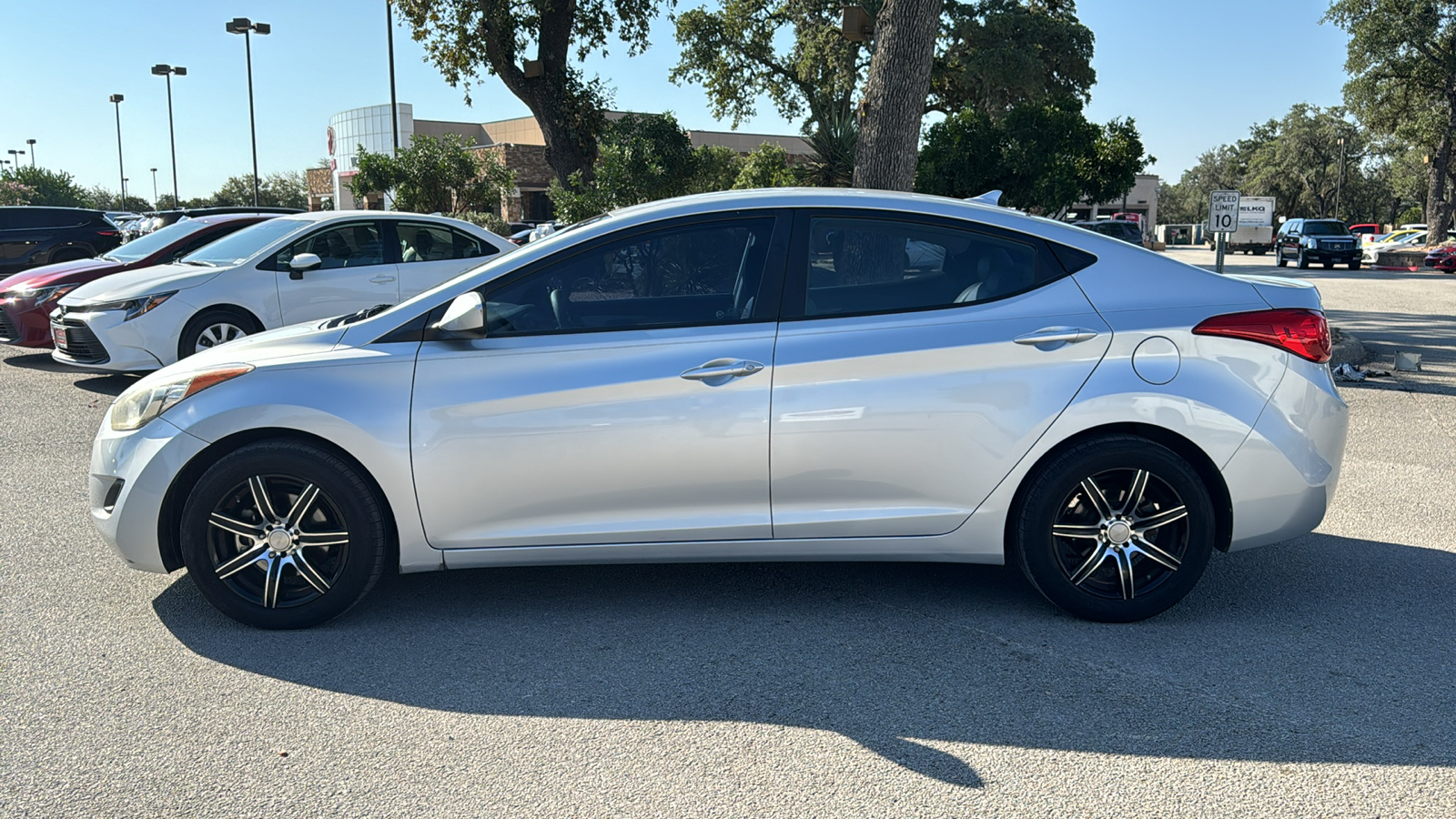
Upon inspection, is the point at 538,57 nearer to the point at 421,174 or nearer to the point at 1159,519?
the point at 421,174

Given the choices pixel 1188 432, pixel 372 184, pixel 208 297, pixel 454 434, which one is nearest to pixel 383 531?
pixel 454 434

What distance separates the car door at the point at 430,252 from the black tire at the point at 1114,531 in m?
7.34

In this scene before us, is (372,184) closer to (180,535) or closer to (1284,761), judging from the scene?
(180,535)

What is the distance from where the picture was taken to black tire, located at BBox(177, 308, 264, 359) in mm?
9531

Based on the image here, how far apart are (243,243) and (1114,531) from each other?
889 cm

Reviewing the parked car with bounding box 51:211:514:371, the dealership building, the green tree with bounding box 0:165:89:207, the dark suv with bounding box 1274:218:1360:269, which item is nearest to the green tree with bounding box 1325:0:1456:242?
the dark suv with bounding box 1274:218:1360:269

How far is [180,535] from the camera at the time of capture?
417cm

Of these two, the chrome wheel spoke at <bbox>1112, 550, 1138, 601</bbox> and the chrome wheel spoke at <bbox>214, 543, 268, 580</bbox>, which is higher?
the chrome wheel spoke at <bbox>214, 543, 268, 580</bbox>

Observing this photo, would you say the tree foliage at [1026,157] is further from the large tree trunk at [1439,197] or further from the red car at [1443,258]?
the large tree trunk at [1439,197]

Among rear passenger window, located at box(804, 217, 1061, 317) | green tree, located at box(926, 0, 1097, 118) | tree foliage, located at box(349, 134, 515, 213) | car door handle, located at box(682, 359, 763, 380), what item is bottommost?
car door handle, located at box(682, 359, 763, 380)

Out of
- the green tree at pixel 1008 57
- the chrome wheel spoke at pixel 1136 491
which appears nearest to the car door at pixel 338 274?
the chrome wheel spoke at pixel 1136 491

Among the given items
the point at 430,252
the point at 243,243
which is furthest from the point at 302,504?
the point at 243,243

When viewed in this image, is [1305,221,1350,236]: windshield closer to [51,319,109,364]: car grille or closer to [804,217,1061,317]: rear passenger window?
[51,319,109,364]: car grille

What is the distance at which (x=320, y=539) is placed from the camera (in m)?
4.18
